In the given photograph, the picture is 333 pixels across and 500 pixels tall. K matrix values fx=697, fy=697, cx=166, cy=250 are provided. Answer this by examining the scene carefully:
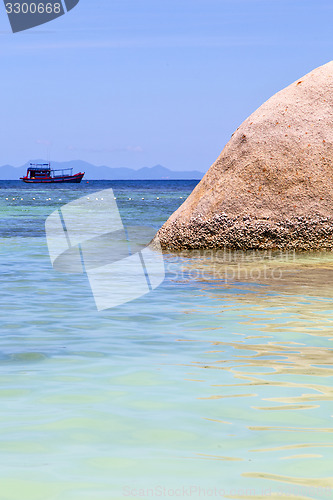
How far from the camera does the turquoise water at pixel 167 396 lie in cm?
266

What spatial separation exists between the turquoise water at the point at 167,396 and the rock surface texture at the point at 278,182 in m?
2.73

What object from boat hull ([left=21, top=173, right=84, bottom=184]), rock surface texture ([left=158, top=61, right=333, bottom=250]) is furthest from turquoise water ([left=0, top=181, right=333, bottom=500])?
boat hull ([left=21, top=173, right=84, bottom=184])

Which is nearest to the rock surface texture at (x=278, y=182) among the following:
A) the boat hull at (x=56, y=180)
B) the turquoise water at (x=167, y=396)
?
the turquoise water at (x=167, y=396)

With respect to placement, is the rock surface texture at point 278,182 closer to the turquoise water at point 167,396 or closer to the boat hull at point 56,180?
the turquoise water at point 167,396

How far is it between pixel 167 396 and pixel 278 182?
6.16m

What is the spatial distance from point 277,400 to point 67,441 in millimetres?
1125

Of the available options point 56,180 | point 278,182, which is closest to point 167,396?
point 278,182

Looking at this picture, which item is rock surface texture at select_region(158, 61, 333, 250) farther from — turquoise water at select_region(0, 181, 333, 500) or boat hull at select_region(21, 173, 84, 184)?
boat hull at select_region(21, 173, 84, 184)

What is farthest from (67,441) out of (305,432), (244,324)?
(244,324)

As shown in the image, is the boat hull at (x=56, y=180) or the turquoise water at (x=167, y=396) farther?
the boat hull at (x=56, y=180)

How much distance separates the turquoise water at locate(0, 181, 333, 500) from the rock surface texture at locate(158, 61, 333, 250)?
273 cm

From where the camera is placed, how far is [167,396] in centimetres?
365

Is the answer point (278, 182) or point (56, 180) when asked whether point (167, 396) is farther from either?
point (56, 180)

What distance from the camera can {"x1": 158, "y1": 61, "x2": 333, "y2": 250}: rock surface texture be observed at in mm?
9344
